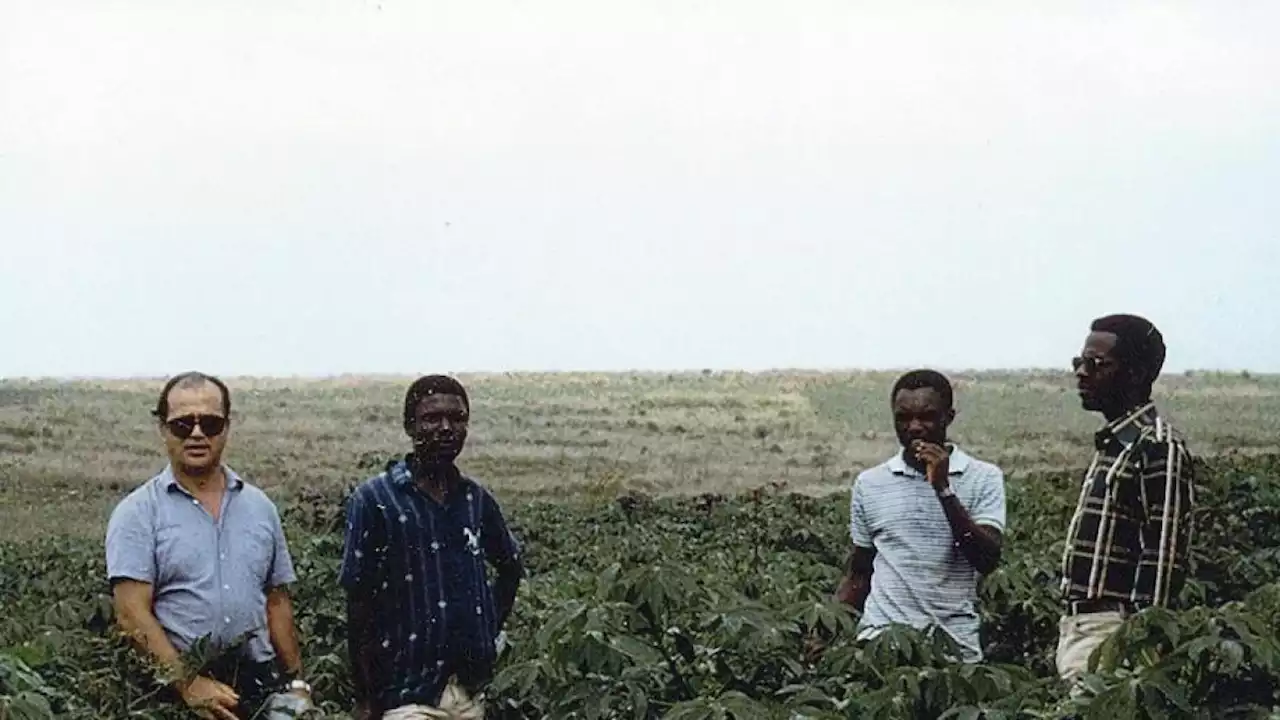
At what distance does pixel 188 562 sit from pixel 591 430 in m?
3.36

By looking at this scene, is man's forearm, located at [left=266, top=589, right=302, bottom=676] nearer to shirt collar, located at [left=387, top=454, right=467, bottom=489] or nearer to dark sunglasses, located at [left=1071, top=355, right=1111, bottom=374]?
shirt collar, located at [left=387, top=454, right=467, bottom=489]

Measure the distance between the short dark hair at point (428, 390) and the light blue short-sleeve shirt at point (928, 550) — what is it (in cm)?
75

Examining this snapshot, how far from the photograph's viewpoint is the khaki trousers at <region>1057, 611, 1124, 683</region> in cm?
278

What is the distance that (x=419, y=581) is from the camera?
286 centimetres

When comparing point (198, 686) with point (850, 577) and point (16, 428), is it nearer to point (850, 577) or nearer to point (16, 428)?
point (850, 577)

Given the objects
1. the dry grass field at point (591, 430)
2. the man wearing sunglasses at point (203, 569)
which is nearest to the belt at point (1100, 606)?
the man wearing sunglasses at point (203, 569)

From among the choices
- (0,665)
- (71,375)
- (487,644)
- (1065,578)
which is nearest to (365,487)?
(487,644)

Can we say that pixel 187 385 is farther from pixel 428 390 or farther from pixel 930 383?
pixel 930 383

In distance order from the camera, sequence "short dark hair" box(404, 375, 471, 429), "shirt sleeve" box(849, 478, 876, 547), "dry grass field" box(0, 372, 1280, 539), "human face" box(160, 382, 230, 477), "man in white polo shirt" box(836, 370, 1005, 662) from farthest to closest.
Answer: "dry grass field" box(0, 372, 1280, 539) → "shirt sleeve" box(849, 478, 876, 547) → "man in white polo shirt" box(836, 370, 1005, 662) → "short dark hair" box(404, 375, 471, 429) → "human face" box(160, 382, 230, 477)

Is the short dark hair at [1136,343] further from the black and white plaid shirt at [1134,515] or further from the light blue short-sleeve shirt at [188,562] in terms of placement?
the light blue short-sleeve shirt at [188,562]

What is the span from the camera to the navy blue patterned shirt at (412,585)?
112 inches

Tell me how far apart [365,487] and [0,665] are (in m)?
0.88

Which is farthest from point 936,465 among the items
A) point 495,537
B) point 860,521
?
point 495,537

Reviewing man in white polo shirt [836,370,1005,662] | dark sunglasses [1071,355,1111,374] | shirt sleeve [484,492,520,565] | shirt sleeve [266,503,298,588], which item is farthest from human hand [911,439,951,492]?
shirt sleeve [266,503,298,588]
